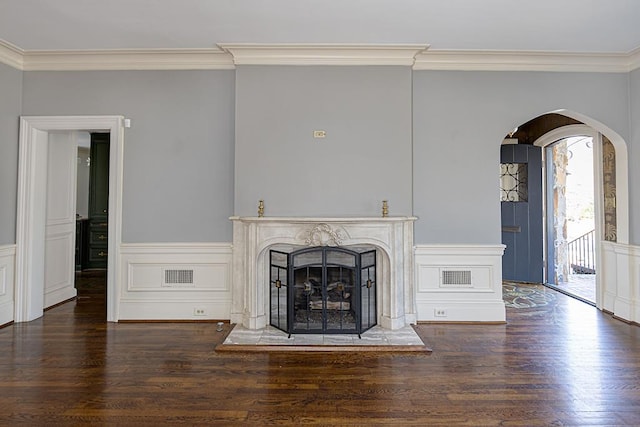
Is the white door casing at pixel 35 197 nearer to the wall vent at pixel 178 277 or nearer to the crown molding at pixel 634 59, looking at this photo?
the wall vent at pixel 178 277

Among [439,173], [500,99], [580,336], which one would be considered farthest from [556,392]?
[500,99]

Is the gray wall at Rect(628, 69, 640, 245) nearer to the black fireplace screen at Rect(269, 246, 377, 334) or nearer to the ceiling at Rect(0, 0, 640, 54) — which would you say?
the ceiling at Rect(0, 0, 640, 54)

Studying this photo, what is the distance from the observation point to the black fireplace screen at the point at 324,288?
12.1 feet

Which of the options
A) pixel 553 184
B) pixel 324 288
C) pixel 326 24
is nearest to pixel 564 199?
pixel 553 184

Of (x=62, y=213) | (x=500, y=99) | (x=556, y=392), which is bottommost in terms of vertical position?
(x=556, y=392)

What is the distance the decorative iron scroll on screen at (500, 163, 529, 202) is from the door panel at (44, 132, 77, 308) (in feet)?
20.2

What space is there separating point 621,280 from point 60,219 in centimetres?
646

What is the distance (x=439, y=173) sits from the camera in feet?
13.5

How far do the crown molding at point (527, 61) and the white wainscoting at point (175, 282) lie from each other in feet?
9.51

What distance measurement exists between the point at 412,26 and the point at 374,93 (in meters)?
0.71

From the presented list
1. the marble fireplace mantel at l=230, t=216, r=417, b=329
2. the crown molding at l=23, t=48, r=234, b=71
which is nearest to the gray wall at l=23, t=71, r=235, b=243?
the crown molding at l=23, t=48, r=234, b=71

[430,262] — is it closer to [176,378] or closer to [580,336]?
[580,336]

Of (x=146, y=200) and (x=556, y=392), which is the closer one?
(x=556, y=392)

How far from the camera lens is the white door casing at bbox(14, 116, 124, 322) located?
13.5 feet
